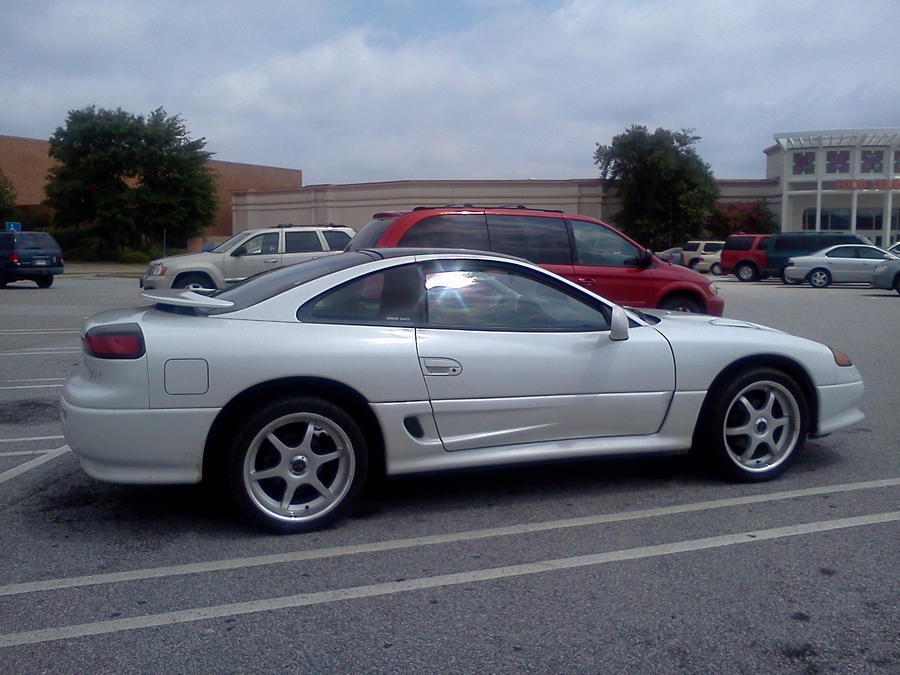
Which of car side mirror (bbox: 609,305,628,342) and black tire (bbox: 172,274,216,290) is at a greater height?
car side mirror (bbox: 609,305,628,342)

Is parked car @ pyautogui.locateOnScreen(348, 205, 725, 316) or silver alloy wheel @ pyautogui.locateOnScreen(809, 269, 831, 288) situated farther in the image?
silver alloy wheel @ pyautogui.locateOnScreen(809, 269, 831, 288)

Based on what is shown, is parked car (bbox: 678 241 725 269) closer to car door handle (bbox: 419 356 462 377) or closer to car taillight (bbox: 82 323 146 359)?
car door handle (bbox: 419 356 462 377)

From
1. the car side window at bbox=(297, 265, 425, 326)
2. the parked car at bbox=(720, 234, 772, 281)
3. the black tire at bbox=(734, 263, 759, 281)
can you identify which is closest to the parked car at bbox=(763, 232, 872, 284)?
the parked car at bbox=(720, 234, 772, 281)

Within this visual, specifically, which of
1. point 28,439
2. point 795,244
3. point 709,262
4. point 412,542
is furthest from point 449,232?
point 709,262

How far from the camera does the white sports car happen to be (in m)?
4.54

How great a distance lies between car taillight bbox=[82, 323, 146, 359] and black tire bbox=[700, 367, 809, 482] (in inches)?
129

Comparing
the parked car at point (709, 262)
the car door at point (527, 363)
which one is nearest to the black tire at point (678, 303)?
the car door at point (527, 363)

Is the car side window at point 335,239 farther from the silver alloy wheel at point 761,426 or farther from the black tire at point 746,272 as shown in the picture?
the black tire at point 746,272

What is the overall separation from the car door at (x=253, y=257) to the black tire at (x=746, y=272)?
21804 millimetres

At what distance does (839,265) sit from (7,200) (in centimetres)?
4753

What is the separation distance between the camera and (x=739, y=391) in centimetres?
544

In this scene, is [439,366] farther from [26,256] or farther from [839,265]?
[839,265]

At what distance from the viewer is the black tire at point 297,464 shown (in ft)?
15.0

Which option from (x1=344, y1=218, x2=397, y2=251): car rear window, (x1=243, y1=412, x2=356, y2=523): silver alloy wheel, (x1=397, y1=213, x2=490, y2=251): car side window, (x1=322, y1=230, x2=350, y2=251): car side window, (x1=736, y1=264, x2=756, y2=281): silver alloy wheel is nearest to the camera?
(x1=243, y1=412, x2=356, y2=523): silver alloy wheel
